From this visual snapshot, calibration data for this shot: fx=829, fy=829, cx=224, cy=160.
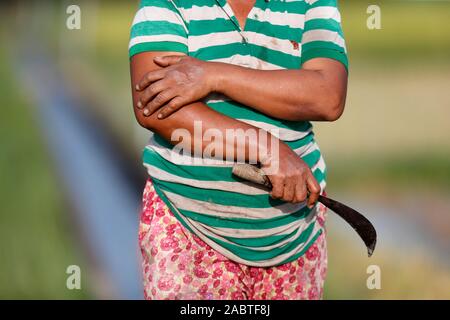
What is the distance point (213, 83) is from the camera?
1768 millimetres

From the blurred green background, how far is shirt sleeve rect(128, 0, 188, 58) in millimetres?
1718

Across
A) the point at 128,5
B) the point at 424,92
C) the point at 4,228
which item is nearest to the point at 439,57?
the point at 424,92

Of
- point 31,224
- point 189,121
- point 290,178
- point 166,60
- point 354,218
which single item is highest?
point 166,60

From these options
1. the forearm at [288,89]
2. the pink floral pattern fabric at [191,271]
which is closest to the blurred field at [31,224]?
the pink floral pattern fabric at [191,271]

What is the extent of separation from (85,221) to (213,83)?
210 cm

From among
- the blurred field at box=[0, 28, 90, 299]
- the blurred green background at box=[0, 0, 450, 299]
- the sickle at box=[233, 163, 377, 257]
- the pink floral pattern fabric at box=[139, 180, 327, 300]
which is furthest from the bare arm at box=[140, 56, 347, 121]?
the blurred field at box=[0, 28, 90, 299]

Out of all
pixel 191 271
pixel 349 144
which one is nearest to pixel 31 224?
pixel 349 144

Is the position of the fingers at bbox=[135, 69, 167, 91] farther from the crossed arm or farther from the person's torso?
the person's torso

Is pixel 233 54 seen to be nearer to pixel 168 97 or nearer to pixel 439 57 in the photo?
pixel 168 97

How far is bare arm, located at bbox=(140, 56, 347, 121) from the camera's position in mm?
1766

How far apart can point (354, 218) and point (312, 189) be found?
0.15 m

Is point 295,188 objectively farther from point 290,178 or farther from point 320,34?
point 320,34

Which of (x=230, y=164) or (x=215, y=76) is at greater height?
(x=215, y=76)

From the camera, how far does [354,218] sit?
192 centimetres
